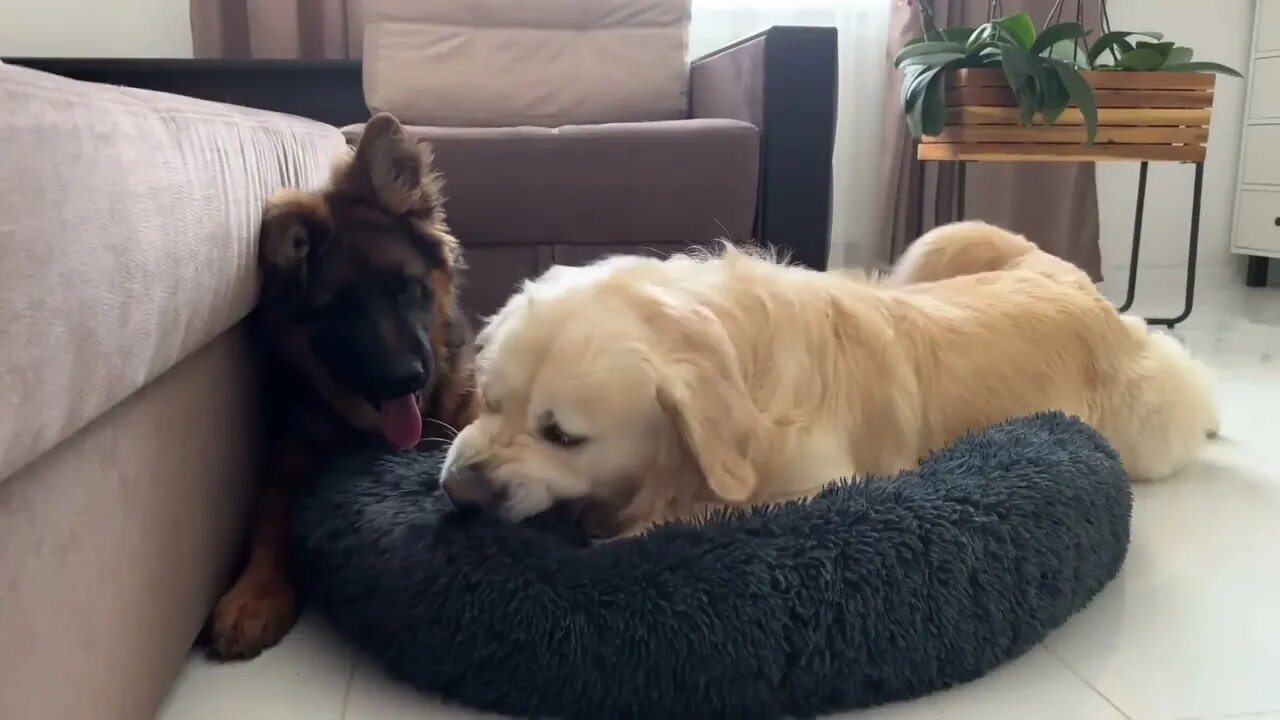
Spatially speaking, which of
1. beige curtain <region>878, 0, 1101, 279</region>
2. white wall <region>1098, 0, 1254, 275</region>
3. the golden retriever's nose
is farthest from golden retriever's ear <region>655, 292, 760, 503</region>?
white wall <region>1098, 0, 1254, 275</region>

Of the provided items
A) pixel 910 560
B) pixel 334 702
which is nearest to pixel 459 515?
pixel 334 702

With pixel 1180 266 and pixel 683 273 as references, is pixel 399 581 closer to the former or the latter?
pixel 683 273

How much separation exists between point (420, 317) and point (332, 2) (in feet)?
7.97

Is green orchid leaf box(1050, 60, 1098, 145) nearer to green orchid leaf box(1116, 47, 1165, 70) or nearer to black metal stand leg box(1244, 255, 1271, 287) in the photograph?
green orchid leaf box(1116, 47, 1165, 70)

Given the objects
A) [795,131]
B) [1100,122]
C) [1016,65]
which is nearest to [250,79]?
[795,131]

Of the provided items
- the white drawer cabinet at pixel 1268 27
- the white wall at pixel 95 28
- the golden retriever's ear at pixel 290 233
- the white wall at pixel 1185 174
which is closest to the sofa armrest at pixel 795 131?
the golden retriever's ear at pixel 290 233

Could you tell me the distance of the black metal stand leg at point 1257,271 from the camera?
4.36 metres

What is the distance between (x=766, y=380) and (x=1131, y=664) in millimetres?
573

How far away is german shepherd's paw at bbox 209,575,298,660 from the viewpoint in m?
1.19

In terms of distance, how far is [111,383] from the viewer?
81 centimetres

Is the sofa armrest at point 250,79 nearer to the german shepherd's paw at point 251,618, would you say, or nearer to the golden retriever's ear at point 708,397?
the german shepherd's paw at point 251,618

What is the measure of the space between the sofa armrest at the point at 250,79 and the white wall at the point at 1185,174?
128 inches

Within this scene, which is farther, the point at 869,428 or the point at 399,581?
the point at 869,428

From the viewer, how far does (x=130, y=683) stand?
94 centimetres
